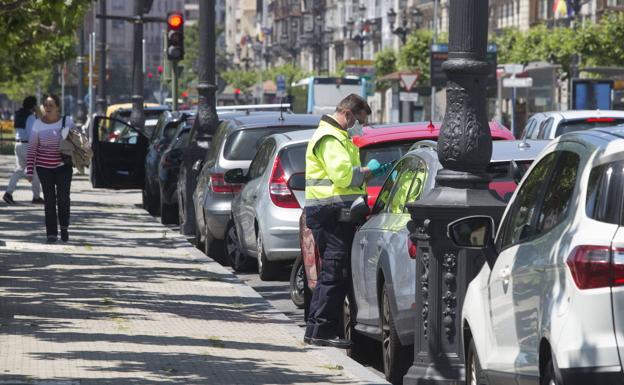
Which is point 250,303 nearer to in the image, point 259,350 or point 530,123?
point 259,350

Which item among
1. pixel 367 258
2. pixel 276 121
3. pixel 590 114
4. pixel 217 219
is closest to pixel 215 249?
pixel 217 219

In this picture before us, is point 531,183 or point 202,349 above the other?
point 531,183

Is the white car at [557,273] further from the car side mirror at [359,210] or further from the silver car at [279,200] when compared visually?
the silver car at [279,200]

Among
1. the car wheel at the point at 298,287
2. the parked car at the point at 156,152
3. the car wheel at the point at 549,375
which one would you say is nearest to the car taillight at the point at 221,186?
the car wheel at the point at 298,287

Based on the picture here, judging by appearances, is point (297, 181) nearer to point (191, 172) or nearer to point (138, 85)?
point (191, 172)

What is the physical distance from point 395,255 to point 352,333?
1711mm

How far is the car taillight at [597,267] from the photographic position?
589 centimetres

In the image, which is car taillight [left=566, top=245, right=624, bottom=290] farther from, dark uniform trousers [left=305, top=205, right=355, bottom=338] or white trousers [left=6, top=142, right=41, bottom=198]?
white trousers [left=6, top=142, right=41, bottom=198]

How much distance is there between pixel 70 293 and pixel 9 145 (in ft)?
189

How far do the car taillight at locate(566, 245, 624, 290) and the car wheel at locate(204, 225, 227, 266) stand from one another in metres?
13.4

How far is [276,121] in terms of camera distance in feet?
62.5

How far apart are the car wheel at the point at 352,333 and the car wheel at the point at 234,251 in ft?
21.2

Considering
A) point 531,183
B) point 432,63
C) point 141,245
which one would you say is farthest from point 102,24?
point 531,183

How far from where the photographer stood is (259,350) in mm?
10953
